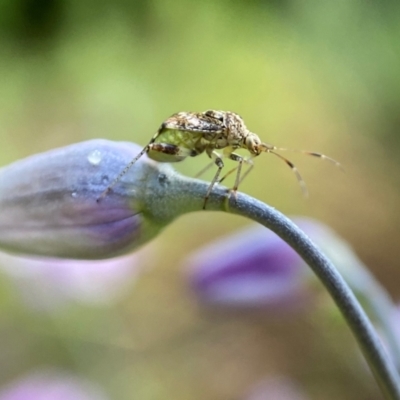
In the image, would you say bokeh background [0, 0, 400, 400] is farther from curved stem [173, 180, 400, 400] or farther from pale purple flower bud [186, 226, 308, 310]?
curved stem [173, 180, 400, 400]

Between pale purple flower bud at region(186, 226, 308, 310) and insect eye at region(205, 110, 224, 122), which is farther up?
insect eye at region(205, 110, 224, 122)

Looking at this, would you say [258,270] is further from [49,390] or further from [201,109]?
[201,109]

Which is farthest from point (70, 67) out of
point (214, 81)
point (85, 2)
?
point (214, 81)

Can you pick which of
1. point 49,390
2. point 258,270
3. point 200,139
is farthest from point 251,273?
point 49,390

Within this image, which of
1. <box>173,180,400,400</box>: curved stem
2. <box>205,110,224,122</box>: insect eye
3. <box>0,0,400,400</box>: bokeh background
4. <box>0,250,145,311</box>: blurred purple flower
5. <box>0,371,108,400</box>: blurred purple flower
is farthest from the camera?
<box>0,0,400,400</box>: bokeh background

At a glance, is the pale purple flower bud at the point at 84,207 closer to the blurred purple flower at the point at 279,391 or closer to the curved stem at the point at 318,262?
the curved stem at the point at 318,262

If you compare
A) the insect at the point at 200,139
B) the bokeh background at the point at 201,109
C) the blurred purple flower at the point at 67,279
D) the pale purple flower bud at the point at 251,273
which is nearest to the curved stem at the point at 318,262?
the insect at the point at 200,139

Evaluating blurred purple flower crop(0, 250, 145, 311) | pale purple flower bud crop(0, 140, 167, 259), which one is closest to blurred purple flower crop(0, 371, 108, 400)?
blurred purple flower crop(0, 250, 145, 311)
